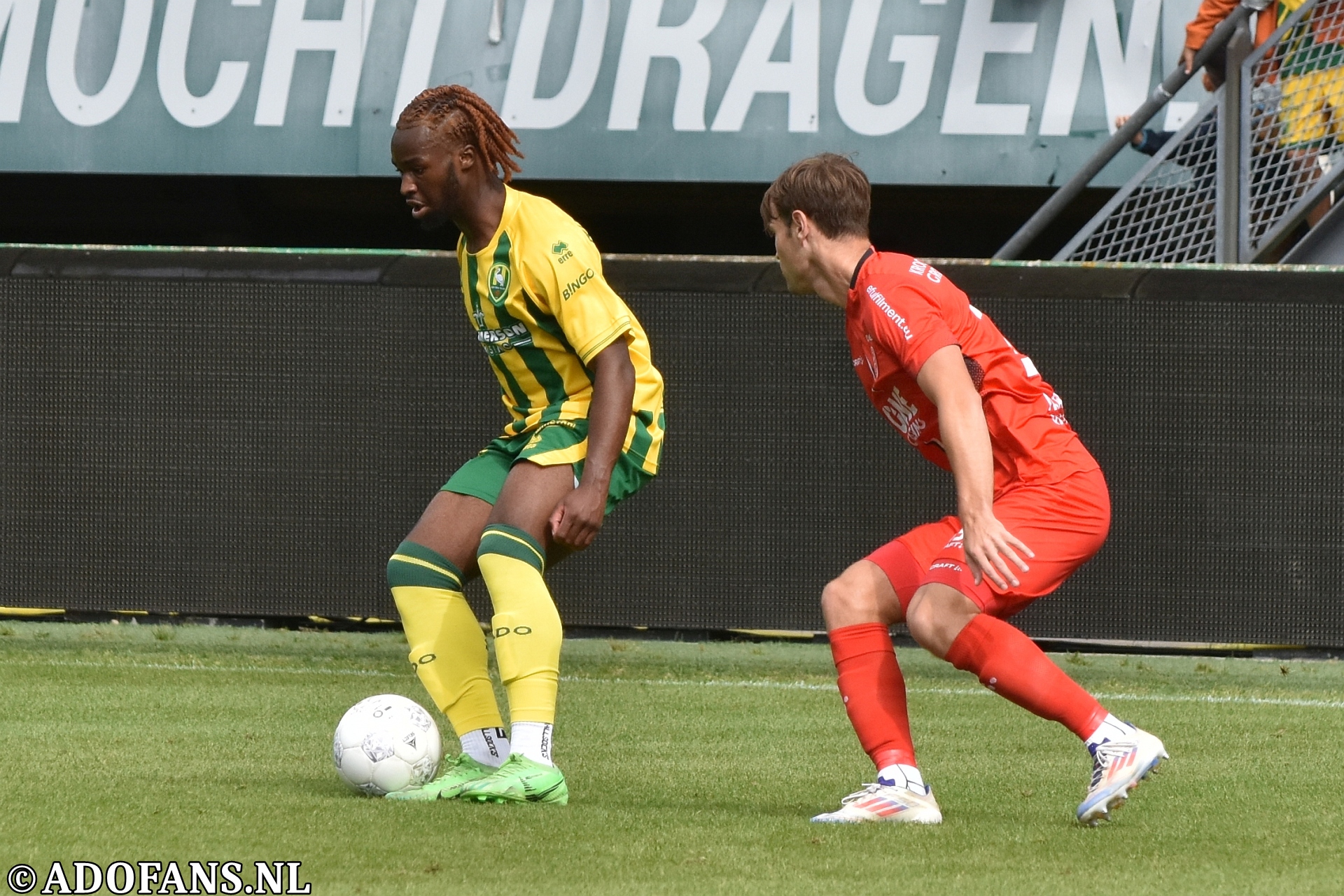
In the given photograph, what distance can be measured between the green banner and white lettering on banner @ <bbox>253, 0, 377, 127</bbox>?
0.01 metres

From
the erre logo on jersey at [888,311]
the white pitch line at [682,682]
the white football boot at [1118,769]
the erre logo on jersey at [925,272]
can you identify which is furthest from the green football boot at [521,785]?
the white pitch line at [682,682]

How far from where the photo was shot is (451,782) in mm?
4520

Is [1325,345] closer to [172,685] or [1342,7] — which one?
[1342,7]

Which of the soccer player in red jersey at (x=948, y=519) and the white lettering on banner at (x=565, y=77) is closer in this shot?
the soccer player in red jersey at (x=948, y=519)

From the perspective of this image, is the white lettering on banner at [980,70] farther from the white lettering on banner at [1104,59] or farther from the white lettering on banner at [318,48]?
the white lettering on banner at [318,48]

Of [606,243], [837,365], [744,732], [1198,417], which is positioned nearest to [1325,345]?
[1198,417]

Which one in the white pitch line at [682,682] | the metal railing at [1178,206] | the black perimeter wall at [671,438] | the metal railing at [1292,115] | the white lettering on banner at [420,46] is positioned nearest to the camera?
the white pitch line at [682,682]

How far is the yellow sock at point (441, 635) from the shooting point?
4.67 m

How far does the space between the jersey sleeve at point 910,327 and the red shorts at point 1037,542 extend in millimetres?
428

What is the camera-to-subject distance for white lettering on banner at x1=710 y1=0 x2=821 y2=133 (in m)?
11.0

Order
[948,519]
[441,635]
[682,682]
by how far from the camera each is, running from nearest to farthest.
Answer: [948,519]
[441,635]
[682,682]

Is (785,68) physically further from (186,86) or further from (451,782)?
(451,782)

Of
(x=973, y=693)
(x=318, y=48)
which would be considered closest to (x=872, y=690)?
(x=973, y=693)

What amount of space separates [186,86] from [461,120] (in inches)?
286
